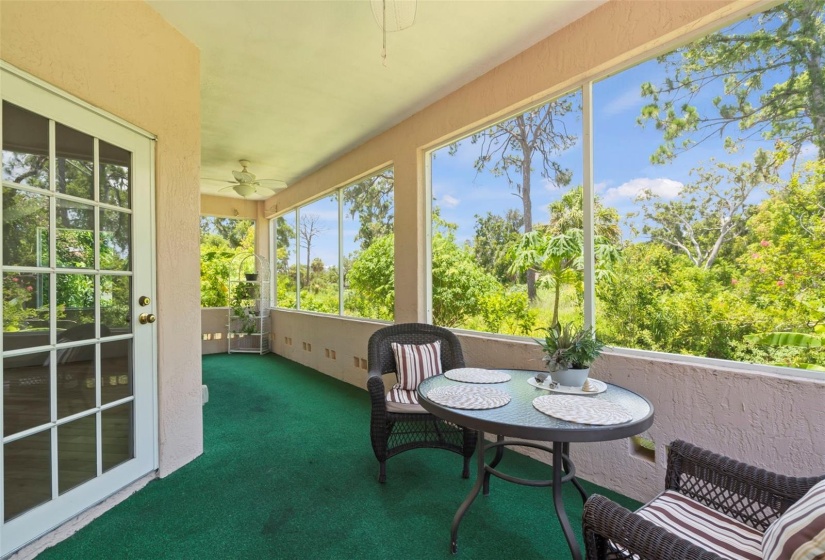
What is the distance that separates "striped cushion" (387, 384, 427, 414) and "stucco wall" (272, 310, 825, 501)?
78 cm

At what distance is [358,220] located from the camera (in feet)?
15.9

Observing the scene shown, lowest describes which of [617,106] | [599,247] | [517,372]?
[517,372]

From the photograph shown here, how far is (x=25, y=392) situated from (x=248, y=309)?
212 inches

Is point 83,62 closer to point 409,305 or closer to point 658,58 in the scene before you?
point 409,305

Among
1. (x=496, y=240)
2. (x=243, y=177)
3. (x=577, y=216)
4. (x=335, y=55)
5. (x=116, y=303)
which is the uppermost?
(x=335, y=55)

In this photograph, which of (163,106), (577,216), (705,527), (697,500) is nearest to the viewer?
(705,527)

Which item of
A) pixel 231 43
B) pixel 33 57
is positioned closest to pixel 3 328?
pixel 33 57

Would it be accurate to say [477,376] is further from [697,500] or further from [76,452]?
[76,452]

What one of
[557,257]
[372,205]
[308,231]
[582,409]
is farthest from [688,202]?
[308,231]

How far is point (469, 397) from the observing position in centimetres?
184

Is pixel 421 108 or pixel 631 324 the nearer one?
pixel 631 324

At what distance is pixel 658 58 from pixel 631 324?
1.60 metres

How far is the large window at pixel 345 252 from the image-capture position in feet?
14.3

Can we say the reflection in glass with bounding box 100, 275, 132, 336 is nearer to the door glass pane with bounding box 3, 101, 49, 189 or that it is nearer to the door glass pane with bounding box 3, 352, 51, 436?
the door glass pane with bounding box 3, 352, 51, 436
